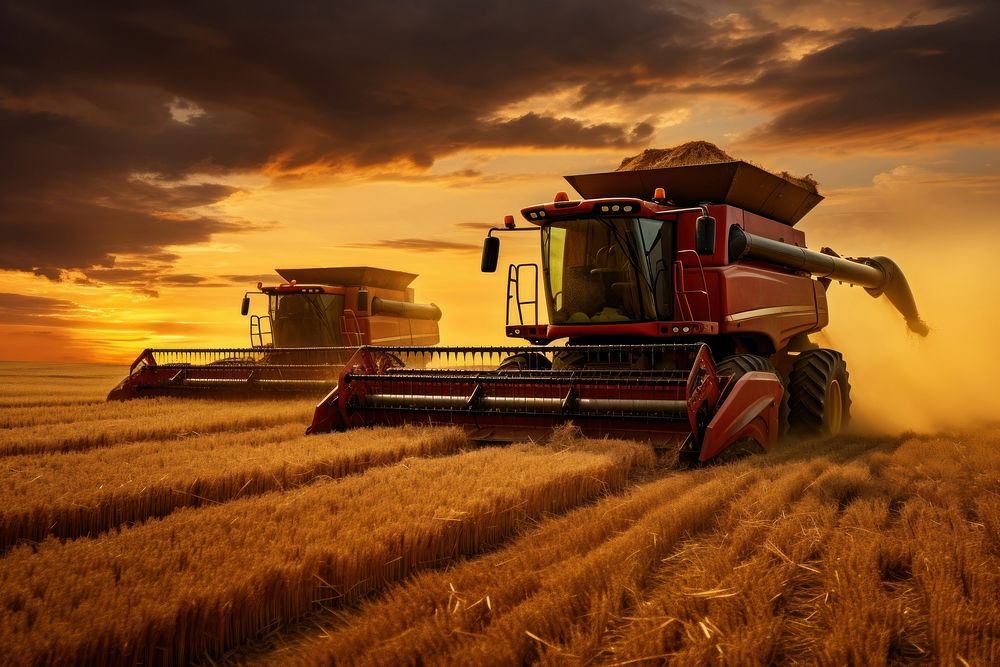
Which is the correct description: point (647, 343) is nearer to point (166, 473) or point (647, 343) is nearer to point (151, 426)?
point (166, 473)

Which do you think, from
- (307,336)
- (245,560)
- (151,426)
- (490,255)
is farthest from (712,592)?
(307,336)

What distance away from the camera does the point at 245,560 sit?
10.5 feet

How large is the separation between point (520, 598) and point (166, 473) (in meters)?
3.04

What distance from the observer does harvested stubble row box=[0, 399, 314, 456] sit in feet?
23.4

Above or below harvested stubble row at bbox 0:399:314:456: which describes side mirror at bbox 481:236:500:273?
above

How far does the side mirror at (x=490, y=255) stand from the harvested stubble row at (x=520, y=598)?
13.5ft

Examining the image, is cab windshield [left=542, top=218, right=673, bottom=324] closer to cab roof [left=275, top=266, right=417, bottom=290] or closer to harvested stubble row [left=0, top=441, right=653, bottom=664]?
harvested stubble row [left=0, top=441, right=653, bottom=664]

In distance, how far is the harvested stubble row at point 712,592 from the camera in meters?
2.55

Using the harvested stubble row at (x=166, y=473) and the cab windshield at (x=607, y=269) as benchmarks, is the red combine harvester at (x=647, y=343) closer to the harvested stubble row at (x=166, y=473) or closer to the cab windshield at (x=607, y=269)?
the cab windshield at (x=607, y=269)

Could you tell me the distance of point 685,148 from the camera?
10125 mm

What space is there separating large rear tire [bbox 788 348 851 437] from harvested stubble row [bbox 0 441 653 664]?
4266 millimetres

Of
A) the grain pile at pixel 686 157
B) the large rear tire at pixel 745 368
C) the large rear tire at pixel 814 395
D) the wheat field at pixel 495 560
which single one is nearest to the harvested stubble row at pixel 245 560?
the wheat field at pixel 495 560

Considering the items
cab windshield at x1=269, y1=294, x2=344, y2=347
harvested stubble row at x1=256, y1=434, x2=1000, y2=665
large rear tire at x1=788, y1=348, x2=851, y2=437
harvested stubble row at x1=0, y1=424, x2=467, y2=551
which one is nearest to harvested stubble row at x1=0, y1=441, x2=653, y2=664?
harvested stubble row at x1=256, y1=434, x2=1000, y2=665

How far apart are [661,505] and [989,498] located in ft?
6.25
